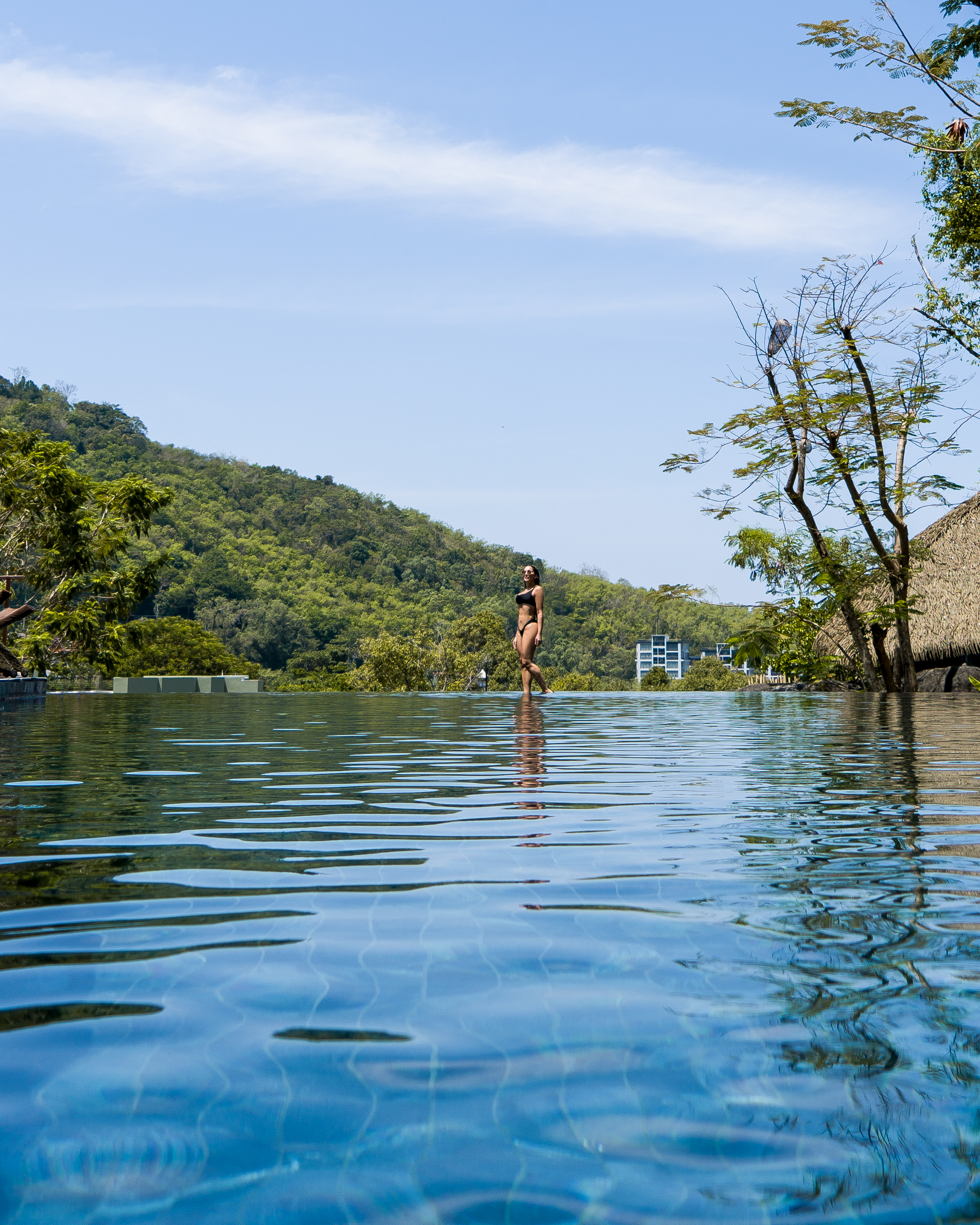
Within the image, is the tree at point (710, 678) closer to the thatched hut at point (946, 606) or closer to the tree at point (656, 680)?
the tree at point (656, 680)

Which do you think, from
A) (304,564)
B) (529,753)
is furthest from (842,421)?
(304,564)

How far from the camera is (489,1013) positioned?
5.48ft

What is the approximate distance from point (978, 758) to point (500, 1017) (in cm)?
511

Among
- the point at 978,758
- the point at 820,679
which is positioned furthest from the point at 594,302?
the point at 978,758

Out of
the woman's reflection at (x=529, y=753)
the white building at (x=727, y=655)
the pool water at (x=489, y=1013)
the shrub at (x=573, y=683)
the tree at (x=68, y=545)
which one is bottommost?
the shrub at (x=573, y=683)

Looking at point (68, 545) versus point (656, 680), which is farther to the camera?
Result: point (656, 680)

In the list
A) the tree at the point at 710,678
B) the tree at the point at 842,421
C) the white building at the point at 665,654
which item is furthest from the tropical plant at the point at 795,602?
the white building at the point at 665,654

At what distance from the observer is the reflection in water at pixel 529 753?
480 centimetres

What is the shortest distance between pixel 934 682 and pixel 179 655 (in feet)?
102

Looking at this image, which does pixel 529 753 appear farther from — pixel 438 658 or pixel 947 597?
pixel 438 658

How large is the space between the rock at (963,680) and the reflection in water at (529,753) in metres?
10.4

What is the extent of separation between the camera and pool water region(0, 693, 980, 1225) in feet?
3.78

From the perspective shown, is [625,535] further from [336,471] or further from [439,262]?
[336,471]

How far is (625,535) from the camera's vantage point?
80.6 feet
